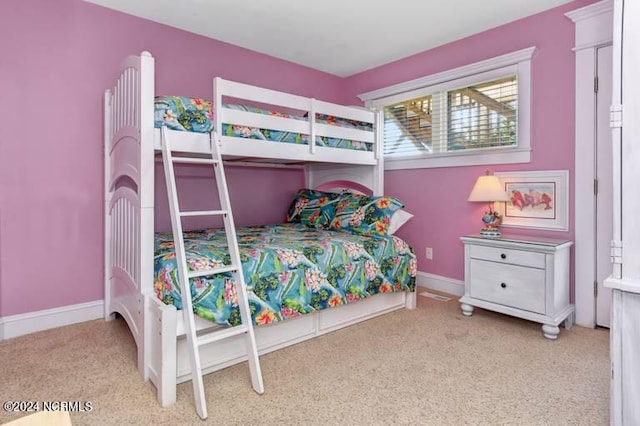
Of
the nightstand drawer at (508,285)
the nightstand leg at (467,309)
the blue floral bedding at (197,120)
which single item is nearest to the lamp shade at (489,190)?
the nightstand drawer at (508,285)

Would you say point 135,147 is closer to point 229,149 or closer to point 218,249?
point 229,149

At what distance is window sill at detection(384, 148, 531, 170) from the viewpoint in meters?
3.04

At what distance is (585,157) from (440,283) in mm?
1618

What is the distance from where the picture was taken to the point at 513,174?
307 centimetres

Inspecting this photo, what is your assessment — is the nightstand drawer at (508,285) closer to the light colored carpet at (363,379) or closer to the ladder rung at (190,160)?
the light colored carpet at (363,379)

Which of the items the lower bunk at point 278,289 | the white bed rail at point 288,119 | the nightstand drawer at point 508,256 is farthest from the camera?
the nightstand drawer at point 508,256

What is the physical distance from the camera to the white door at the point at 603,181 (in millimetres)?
2578

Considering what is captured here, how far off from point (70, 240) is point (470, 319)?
10.0 feet

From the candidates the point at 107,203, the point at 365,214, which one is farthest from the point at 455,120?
the point at 107,203

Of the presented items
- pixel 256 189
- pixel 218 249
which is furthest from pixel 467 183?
pixel 218 249

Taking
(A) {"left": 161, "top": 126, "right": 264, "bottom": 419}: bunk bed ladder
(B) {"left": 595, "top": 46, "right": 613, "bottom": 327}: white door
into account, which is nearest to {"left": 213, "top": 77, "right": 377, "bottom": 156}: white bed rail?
(A) {"left": 161, "top": 126, "right": 264, "bottom": 419}: bunk bed ladder

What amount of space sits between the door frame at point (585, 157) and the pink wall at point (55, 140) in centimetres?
324

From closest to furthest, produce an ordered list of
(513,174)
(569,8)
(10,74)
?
(10,74) < (569,8) < (513,174)

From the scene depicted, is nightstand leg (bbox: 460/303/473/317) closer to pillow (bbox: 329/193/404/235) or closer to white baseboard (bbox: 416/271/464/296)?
white baseboard (bbox: 416/271/464/296)
